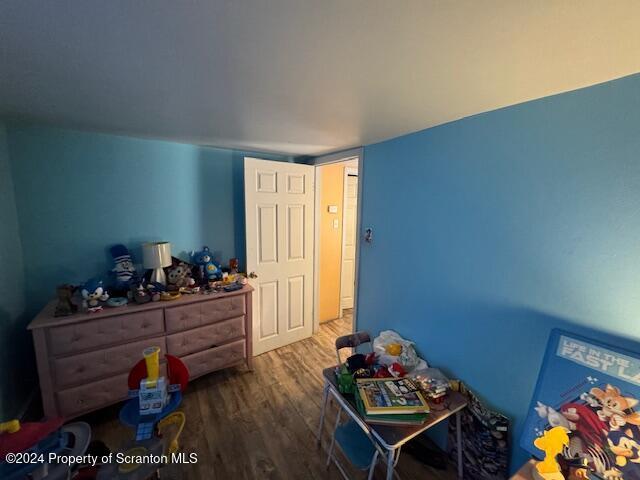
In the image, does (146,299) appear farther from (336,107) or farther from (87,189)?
(336,107)

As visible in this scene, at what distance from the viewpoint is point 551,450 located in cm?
97

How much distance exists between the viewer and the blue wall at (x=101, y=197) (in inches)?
72.6

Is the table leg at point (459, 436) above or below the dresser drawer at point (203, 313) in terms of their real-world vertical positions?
below

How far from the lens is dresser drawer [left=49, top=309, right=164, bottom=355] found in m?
1.61

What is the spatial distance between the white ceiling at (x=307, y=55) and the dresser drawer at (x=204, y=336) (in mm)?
1641

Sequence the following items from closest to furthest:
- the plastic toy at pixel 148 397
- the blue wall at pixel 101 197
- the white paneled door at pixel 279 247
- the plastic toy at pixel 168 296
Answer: the plastic toy at pixel 148 397
the blue wall at pixel 101 197
the plastic toy at pixel 168 296
the white paneled door at pixel 279 247

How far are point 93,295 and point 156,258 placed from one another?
0.46m

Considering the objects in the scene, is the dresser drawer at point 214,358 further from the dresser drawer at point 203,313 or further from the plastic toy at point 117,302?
the plastic toy at point 117,302

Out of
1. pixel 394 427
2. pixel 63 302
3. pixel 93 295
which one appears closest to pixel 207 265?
pixel 93 295

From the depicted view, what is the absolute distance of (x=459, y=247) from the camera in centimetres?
152

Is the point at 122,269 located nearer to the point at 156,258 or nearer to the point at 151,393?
the point at 156,258

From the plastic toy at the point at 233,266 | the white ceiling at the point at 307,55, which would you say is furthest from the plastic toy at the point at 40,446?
the plastic toy at the point at 233,266

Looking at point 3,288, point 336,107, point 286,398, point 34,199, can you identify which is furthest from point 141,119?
point 286,398

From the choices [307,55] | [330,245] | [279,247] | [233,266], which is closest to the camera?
[307,55]
